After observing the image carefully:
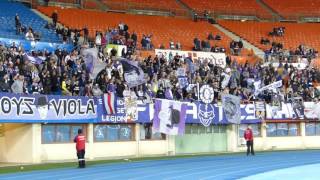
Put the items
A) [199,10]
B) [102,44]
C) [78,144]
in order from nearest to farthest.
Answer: [78,144] < [102,44] < [199,10]

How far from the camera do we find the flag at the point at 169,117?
1209 inches

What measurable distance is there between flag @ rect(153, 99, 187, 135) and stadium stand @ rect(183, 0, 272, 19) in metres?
21.9

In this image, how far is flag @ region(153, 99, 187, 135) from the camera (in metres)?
30.7

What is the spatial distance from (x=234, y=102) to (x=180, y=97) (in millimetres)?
3458

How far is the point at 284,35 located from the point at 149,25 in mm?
11256

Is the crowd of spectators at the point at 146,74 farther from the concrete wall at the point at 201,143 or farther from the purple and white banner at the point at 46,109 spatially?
the concrete wall at the point at 201,143

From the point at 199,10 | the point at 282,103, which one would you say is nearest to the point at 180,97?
the point at 282,103

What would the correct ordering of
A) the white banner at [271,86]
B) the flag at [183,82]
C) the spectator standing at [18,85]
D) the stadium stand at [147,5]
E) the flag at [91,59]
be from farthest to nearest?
the stadium stand at [147,5] → the white banner at [271,86] → the flag at [183,82] → the flag at [91,59] → the spectator standing at [18,85]

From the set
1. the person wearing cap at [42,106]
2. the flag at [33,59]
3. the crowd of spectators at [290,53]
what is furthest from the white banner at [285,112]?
the person wearing cap at [42,106]

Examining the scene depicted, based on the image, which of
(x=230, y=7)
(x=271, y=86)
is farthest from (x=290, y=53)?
(x=230, y=7)

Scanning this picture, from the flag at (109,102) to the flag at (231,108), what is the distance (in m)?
7.22

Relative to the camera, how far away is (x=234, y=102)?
113 ft

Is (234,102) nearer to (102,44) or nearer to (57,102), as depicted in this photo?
(102,44)

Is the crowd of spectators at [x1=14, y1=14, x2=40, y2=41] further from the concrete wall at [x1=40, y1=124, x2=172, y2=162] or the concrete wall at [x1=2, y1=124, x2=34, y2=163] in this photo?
the concrete wall at [x1=40, y1=124, x2=172, y2=162]
